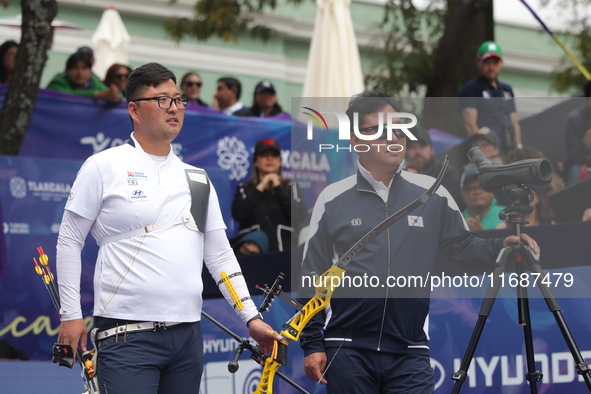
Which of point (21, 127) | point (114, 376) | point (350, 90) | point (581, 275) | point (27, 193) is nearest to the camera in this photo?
point (114, 376)

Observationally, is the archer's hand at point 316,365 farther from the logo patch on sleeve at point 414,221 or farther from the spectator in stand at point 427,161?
the spectator in stand at point 427,161

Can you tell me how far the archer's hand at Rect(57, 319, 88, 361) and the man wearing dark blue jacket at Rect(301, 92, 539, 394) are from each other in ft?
3.87

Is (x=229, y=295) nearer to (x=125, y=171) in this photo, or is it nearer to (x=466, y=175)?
(x=125, y=171)

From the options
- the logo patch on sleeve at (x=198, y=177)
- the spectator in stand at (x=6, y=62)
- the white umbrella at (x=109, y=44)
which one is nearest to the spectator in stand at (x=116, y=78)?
the spectator in stand at (x=6, y=62)

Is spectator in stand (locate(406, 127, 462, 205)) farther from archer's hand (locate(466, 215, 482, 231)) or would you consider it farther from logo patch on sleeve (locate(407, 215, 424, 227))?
logo patch on sleeve (locate(407, 215, 424, 227))

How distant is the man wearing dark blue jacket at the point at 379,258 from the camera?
466 centimetres

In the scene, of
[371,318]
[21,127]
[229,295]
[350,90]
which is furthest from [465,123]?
[350,90]

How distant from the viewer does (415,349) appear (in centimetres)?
469

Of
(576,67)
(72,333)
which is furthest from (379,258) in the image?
(576,67)

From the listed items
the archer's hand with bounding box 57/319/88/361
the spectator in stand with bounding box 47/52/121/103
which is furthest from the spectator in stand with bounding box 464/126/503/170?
the spectator in stand with bounding box 47/52/121/103

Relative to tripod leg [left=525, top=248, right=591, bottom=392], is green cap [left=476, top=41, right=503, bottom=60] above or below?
above

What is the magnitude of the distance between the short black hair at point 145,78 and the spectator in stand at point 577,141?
8.04 feet

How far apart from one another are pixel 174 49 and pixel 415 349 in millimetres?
15879

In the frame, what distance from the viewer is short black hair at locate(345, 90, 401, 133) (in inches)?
199
